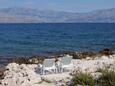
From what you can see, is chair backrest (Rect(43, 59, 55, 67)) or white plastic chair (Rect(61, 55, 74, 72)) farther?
white plastic chair (Rect(61, 55, 74, 72))

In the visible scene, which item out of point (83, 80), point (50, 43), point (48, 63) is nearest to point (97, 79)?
point (83, 80)

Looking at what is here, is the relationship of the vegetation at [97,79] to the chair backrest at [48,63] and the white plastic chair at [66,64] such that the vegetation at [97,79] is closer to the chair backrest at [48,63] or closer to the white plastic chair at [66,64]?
the chair backrest at [48,63]

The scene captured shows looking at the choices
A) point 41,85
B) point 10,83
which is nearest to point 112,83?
point 41,85

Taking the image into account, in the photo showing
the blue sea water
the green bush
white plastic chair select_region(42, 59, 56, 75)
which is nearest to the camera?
the green bush

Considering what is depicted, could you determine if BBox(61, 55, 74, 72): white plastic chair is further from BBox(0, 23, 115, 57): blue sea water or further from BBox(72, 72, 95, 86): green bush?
BBox(0, 23, 115, 57): blue sea water

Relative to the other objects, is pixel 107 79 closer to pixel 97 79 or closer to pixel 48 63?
pixel 97 79

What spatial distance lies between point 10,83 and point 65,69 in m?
3.82

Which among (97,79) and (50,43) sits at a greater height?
(50,43)

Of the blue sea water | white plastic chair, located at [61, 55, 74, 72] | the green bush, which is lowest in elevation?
the green bush

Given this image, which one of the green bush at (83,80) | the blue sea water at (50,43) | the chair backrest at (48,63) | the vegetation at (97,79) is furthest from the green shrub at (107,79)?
the blue sea water at (50,43)

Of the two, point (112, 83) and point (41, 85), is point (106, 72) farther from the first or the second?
point (41, 85)

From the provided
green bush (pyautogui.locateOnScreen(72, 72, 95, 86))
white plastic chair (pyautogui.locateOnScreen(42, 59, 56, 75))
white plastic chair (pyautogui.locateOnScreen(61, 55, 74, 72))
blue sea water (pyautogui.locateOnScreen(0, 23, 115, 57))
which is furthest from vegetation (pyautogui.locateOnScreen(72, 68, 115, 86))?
blue sea water (pyautogui.locateOnScreen(0, 23, 115, 57))

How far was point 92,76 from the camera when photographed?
1441cm

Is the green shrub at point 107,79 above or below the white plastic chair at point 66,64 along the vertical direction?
below
